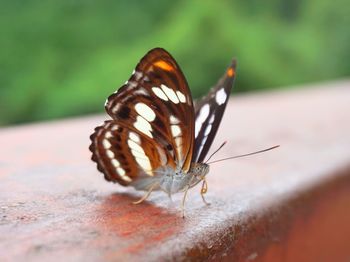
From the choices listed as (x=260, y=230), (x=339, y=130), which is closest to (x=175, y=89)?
(x=260, y=230)

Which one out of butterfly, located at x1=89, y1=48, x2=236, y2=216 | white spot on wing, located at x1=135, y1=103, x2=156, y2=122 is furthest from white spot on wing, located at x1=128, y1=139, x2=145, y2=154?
white spot on wing, located at x1=135, y1=103, x2=156, y2=122

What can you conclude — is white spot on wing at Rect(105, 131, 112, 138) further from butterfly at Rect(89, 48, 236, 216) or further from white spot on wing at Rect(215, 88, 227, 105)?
white spot on wing at Rect(215, 88, 227, 105)

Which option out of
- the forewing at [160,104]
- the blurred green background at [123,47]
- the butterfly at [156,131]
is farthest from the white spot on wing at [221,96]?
the blurred green background at [123,47]

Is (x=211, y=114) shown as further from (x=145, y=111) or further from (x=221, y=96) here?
(x=145, y=111)

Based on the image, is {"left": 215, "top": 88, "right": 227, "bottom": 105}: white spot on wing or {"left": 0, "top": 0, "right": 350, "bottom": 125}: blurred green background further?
{"left": 0, "top": 0, "right": 350, "bottom": 125}: blurred green background

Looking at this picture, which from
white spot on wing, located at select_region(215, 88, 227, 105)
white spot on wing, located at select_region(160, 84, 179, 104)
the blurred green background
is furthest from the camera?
the blurred green background

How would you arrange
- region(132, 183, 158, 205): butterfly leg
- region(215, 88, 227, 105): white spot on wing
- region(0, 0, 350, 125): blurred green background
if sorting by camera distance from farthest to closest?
1. region(0, 0, 350, 125): blurred green background
2. region(215, 88, 227, 105): white spot on wing
3. region(132, 183, 158, 205): butterfly leg

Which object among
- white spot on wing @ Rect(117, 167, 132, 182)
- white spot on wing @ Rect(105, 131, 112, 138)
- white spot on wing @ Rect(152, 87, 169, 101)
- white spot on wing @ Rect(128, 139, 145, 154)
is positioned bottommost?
white spot on wing @ Rect(117, 167, 132, 182)

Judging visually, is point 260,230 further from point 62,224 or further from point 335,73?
point 335,73

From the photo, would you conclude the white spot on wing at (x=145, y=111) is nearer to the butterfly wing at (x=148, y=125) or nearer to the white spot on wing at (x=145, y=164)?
the butterfly wing at (x=148, y=125)
